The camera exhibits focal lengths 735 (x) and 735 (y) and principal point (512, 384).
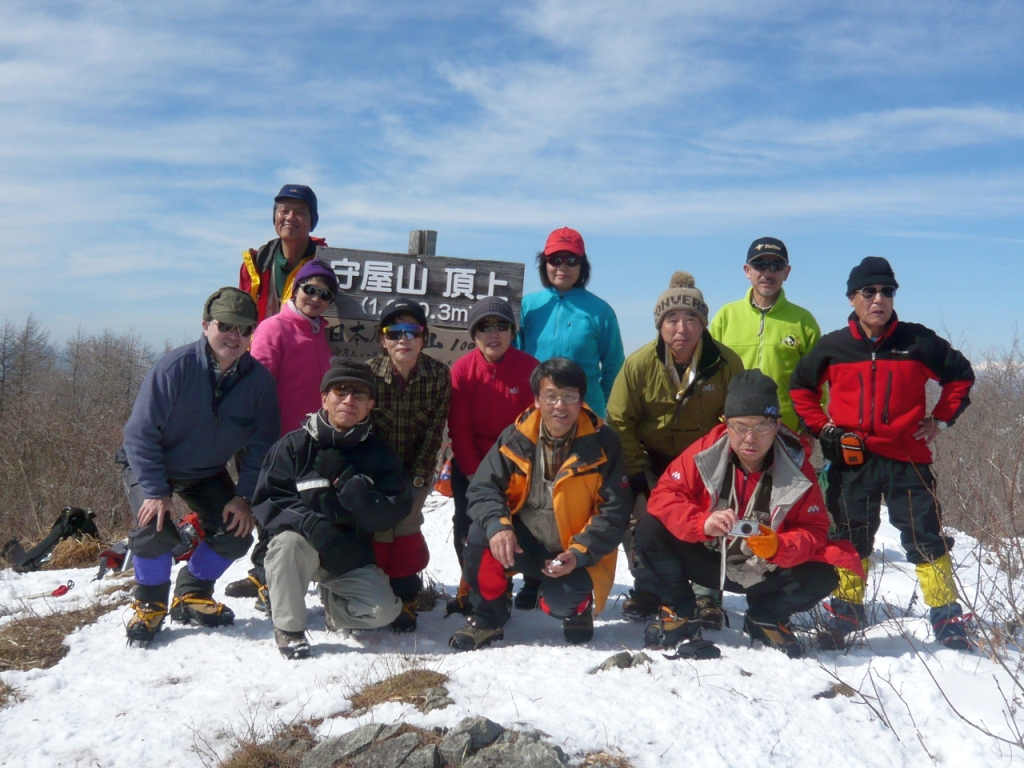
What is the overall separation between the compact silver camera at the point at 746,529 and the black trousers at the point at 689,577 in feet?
1.10

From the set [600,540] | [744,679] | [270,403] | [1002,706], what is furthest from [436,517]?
[1002,706]

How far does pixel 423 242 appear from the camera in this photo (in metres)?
6.34

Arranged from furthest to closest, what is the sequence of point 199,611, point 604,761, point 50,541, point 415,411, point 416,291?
point 50,541 → point 416,291 → point 415,411 → point 199,611 → point 604,761

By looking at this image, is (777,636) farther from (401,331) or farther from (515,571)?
(401,331)

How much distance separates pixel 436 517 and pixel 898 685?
548cm

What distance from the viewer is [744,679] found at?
350 centimetres

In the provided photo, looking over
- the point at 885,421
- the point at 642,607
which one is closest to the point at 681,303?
the point at 885,421

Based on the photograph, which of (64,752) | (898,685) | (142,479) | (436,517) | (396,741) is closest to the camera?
(396,741)

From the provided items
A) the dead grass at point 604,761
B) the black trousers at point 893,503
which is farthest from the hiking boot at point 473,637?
the black trousers at point 893,503

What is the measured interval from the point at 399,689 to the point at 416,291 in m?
3.53

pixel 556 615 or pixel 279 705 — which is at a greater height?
pixel 556 615

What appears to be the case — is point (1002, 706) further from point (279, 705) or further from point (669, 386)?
point (279, 705)

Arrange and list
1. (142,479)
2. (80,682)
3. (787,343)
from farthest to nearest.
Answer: (787,343), (142,479), (80,682)

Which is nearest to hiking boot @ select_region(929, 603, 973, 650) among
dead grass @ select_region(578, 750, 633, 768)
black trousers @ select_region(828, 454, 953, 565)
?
black trousers @ select_region(828, 454, 953, 565)
